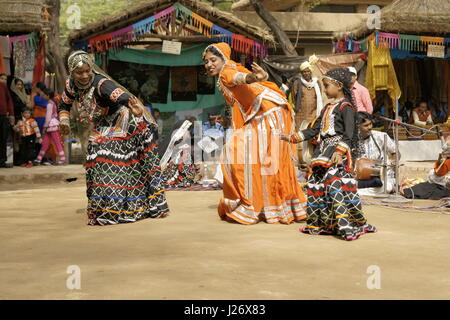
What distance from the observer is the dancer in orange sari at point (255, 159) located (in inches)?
251

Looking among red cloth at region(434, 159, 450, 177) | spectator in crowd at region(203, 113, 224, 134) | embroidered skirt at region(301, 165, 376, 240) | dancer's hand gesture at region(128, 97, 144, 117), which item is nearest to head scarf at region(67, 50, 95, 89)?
dancer's hand gesture at region(128, 97, 144, 117)

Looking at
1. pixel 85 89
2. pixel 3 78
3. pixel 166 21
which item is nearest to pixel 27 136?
pixel 3 78

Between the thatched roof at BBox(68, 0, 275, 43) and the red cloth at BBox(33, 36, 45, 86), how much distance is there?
635 millimetres

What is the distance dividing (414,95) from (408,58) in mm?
927

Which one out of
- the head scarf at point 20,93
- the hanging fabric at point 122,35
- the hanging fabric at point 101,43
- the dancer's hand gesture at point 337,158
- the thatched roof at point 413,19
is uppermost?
the thatched roof at point 413,19

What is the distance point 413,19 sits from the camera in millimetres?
13602

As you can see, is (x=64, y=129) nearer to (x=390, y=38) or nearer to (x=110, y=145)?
(x=110, y=145)

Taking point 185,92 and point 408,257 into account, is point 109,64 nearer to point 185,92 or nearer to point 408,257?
point 185,92

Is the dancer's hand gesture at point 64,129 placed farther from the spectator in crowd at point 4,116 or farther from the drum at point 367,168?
the spectator in crowd at point 4,116

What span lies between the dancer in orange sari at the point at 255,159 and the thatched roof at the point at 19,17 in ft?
21.6

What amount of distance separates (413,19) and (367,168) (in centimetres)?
633

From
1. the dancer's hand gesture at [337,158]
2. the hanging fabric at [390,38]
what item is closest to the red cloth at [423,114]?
the hanging fabric at [390,38]

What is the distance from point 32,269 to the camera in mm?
4262

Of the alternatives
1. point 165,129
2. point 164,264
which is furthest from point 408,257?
point 165,129
